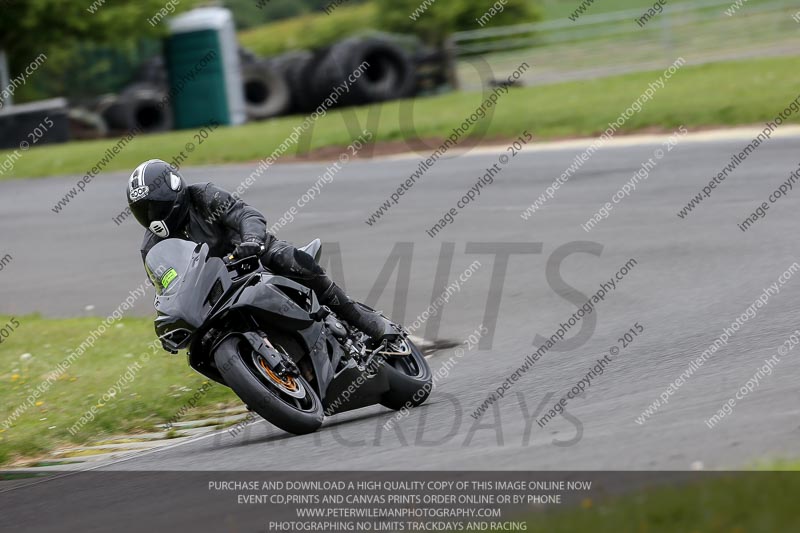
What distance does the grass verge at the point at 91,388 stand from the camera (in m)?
8.73

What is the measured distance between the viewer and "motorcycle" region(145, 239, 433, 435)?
6.78 metres

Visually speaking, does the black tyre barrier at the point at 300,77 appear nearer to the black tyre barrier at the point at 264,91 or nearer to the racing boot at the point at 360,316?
the black tyre barrier at the point at 264,91

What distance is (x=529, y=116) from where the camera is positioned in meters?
23.9

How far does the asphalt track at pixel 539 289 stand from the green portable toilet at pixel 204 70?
10.1 m

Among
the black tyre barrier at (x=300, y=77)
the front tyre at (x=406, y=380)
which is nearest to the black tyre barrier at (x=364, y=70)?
the black tyre barrier at (x=300, y=77)

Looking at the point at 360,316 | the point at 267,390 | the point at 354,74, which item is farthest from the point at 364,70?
the point at 267,390

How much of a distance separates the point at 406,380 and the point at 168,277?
5.60ft

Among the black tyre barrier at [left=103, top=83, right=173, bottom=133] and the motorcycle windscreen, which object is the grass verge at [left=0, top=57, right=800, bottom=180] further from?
the motorcycle windscreen

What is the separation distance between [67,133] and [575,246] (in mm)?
21866
